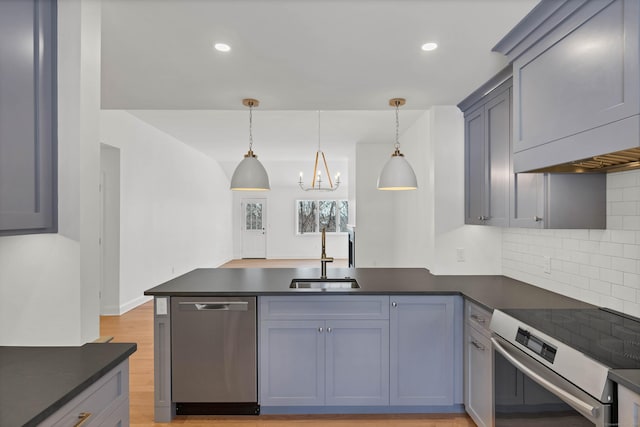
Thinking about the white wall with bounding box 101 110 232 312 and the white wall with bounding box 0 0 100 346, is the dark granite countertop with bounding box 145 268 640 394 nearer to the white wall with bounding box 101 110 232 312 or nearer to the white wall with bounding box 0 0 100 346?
the white wall with bounding box 0 0 100 346

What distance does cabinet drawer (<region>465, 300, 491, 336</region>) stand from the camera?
218 centimetres

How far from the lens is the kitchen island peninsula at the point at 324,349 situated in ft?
8.21

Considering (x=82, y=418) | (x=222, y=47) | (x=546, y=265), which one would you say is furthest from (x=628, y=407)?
(x=222, y=47)

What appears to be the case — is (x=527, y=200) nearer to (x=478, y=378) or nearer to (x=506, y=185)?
(x=506, y=185)

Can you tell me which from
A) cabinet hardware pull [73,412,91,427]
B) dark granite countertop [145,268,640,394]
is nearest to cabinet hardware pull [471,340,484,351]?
dark granite countertop [145,268,640,394]

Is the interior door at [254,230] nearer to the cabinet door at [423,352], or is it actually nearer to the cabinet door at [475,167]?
the cabinet door at [475,167]

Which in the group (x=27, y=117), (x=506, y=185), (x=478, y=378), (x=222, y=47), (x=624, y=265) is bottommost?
(x=478, y=378)

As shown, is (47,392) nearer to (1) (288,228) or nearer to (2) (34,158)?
(2) (34,158)

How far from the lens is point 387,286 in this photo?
2.68 meters

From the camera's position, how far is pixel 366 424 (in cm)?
251

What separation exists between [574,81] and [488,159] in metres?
1.19

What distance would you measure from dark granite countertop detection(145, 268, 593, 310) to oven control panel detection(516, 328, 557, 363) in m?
0.34

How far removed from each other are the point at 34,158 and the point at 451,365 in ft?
8.66

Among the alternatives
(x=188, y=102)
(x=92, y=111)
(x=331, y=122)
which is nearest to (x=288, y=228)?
(x=331, y=122)
